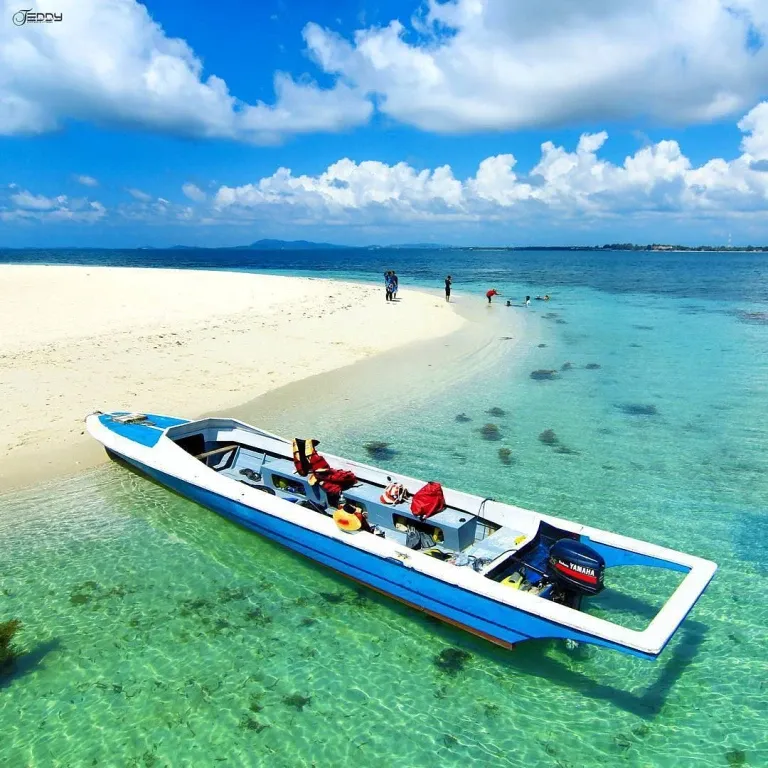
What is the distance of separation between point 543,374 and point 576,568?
51.6 feet

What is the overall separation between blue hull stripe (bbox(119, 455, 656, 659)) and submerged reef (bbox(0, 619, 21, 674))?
3461 millimetres

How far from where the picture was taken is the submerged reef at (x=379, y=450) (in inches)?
544

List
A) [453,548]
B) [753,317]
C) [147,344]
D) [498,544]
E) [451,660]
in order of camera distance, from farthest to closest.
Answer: [753,317] → [147,344] → [453,548] → [498,544] → [451,660]

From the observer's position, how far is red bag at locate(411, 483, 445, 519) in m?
8.89

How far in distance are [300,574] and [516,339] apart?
904 inches

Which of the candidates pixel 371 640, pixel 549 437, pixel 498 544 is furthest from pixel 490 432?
pixel 371 640

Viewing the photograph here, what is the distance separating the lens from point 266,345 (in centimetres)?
2386

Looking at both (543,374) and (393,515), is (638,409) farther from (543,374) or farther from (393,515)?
(393,515)

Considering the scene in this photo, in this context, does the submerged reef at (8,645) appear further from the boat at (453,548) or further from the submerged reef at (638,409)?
the submerged reef at (638,409)

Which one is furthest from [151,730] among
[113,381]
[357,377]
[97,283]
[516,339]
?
[97,283]

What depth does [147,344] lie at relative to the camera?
22.0 meters

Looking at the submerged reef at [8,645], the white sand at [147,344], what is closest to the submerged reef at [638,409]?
the white sand at [147,344]

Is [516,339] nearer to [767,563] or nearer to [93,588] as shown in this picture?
[767,563]

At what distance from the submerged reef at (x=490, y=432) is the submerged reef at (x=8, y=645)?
1100 cm
